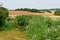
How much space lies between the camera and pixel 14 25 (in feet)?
66.9

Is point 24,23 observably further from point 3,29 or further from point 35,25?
point 35,25

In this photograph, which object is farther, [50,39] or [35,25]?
[35,25]

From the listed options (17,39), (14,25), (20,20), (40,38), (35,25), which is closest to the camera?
(40,38)

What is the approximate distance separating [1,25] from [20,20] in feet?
5.52

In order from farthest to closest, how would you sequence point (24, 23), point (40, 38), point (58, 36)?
point (24, 23), point (40, 38), point (58, 36)

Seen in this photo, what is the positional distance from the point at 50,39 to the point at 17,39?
179 inches

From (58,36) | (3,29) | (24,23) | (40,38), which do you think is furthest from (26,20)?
(58,36)

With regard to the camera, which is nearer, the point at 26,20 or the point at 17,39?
the point at 17,39

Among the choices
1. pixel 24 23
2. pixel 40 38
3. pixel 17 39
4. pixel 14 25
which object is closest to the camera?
pixel 40 38

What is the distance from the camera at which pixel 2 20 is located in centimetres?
1841

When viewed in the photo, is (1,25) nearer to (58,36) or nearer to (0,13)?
(0,13)

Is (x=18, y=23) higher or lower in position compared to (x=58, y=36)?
lower

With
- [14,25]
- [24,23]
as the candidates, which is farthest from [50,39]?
[14,25]

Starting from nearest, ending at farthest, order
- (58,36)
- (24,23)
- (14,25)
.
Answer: (58,36)
(24,23)
(14,25)
